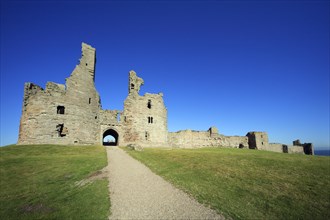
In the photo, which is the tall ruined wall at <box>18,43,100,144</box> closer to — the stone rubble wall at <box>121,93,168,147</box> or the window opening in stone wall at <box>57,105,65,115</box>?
the window opening in stone wall at <box>57,105,65,115</box>

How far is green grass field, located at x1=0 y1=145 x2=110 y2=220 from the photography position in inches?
325

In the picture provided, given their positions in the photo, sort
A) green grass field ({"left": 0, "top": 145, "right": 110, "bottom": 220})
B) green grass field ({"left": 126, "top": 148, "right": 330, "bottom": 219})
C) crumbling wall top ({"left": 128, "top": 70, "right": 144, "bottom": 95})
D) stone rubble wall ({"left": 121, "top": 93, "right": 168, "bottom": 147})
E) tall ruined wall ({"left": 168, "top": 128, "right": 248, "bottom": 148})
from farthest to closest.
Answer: tall ruined wall ({"left": 168, "top": 128, "right": 248, "bottom": 148})
crumbling wall top ({"left": 128, "top": 70, "right": 144, "bottom": 95})
stone rubble wall ({"left": 121, "top": 93, "right": 168, "bottom": 147})
green grass field ({"left": 0, "top": 145, "right": 110, "bottom": 220})
green grass field ({"left": 126, "top": 148, "right": 330, "bottom": 219})

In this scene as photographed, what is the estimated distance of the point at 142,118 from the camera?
38844 millimetres

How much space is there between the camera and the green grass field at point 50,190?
27.1ft

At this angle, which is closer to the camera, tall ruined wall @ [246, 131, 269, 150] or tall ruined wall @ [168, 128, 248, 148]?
tall ruined wall @ [168, 128, 248, 148]

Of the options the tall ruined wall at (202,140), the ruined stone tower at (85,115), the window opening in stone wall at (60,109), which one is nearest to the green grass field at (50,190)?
the ruined stone tower at (85,115)

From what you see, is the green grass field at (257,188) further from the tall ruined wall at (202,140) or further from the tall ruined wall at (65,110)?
the tall ruined wall at (202,140)

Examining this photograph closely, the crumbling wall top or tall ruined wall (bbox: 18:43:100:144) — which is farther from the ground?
the crumbling wall top

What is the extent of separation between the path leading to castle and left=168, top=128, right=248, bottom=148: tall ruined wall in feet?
101

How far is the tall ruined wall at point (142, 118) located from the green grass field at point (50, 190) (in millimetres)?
18976

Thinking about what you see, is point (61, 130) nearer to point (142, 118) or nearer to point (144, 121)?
point (142, 118)

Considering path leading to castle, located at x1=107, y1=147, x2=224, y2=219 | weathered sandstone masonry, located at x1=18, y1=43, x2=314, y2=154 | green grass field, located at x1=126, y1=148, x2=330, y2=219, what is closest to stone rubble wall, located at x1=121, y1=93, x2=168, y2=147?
weathered sandstone masonry, located at x1=18, y1=43, x2=314, y2=154

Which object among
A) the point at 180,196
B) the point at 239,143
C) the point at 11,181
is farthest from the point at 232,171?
the point at 239,143

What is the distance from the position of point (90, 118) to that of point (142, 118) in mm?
9721
